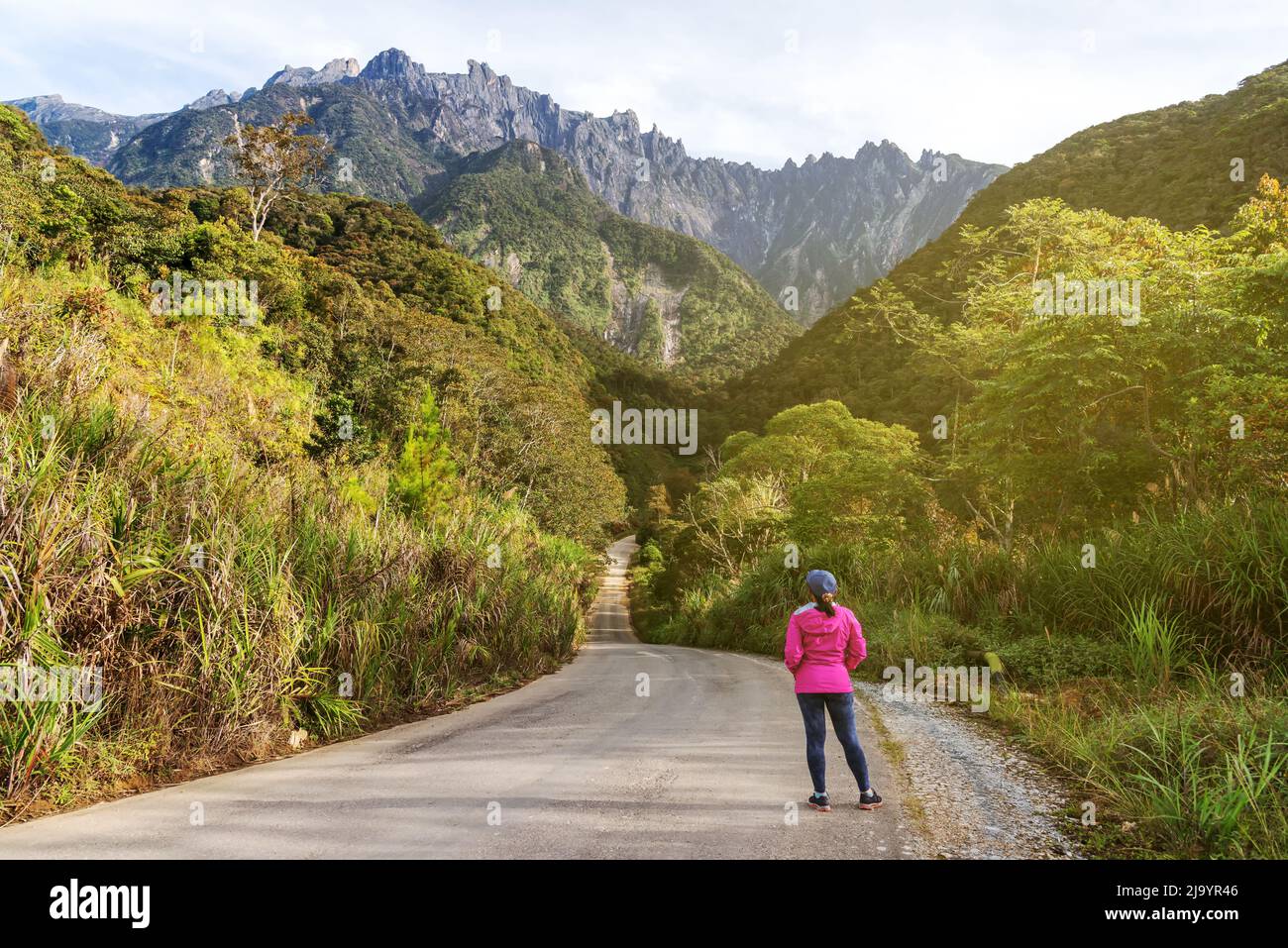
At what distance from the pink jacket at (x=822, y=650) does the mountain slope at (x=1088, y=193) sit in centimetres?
3231

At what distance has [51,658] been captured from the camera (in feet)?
14.8

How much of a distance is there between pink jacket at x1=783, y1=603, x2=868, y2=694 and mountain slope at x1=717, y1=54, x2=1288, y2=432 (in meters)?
32.3

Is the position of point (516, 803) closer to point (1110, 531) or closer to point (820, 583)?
point (820, 583)

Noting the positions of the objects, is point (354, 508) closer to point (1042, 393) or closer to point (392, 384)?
point (1042, 393)

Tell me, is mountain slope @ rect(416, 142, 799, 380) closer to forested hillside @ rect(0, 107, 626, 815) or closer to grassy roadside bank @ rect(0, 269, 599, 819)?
forested hillside @ rect(0, 107, 626, 815)

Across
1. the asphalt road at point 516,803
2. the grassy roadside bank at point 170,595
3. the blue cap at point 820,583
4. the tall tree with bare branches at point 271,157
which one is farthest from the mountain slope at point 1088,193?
the tall tree with bare branches at point 271,157

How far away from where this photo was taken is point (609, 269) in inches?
6324

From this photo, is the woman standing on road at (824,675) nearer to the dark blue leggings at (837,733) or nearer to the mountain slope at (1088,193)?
the dark blue leggings at (837,733)

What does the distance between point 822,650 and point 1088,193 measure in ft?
202

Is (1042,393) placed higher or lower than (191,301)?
lower

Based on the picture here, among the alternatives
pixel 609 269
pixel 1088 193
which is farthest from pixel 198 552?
pixel 609 269

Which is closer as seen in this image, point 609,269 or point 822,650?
point 822,650

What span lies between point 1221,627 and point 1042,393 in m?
4.84
